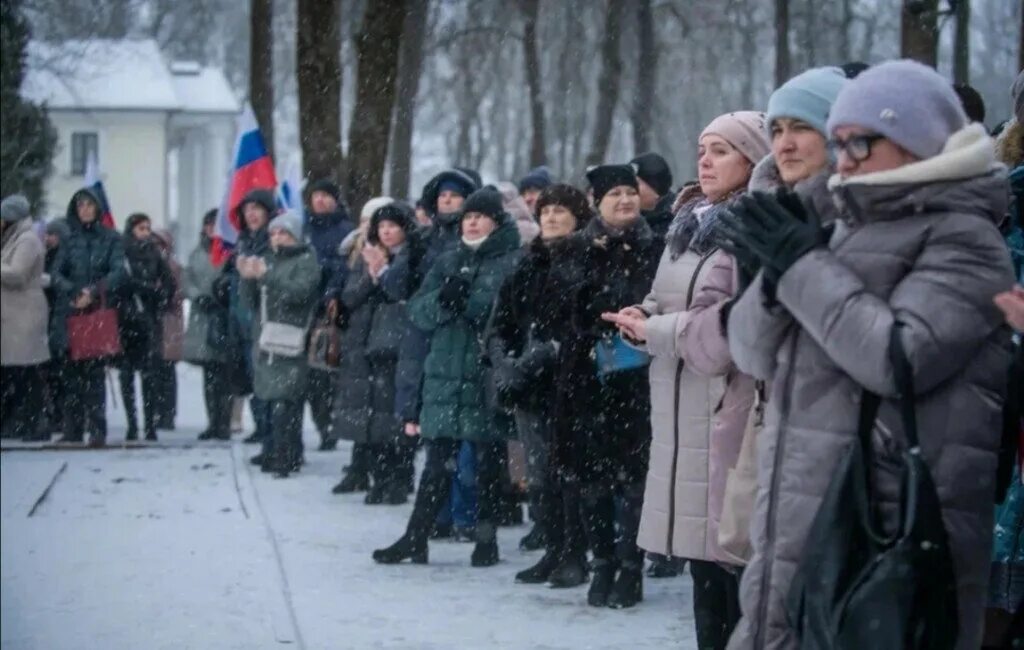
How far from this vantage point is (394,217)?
470 inches

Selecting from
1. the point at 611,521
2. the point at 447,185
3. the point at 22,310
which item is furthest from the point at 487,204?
the point at 22,310

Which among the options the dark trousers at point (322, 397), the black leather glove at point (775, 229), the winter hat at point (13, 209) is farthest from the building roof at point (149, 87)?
the black leather glove at point (775, 229)

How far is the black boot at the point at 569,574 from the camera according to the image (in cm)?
934

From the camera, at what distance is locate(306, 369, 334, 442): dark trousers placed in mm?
15750

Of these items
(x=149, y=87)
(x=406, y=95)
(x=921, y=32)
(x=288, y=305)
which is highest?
(x=149, y=87)

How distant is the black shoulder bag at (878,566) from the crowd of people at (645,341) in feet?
0.09

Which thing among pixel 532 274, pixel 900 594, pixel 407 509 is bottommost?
pixel 407 509

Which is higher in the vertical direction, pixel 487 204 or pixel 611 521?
pixel 487 204

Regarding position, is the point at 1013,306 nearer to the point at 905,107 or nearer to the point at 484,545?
the point at 905,107

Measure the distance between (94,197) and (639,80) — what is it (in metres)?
15.2

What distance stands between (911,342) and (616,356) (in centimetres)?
433

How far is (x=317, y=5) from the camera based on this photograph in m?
19.3

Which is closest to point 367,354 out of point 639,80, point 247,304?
point 247,304

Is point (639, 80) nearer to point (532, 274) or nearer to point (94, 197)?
point (94, 197)
